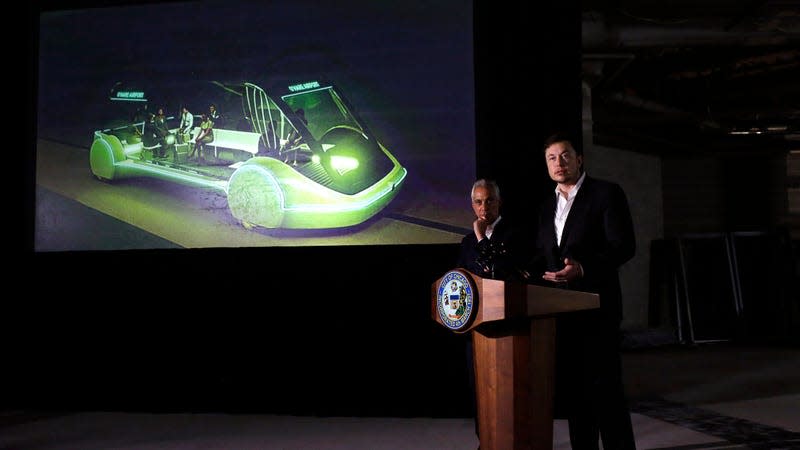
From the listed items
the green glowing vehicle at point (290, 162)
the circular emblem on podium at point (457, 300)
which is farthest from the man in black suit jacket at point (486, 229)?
the green glowing vehicle at point (290, 162)

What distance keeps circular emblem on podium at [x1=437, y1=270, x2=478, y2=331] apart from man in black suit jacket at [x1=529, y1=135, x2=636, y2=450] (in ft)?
1.52

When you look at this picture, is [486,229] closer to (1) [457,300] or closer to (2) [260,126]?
(1) [457,300]

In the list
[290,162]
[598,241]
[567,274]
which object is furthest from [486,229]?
[290,162]

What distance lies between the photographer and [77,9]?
17.1 feet

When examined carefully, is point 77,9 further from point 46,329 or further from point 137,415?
point 137,415

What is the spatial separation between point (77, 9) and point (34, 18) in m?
0.36

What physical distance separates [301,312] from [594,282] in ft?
8.56

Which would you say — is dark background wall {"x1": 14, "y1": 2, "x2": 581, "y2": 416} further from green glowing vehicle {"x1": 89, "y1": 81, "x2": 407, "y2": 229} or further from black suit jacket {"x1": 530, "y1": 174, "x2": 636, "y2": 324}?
black suit jacket {"x1": 530, "y1": 174, "x2": 636, "y2": 324}

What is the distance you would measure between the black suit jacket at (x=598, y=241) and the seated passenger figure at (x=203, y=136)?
9.39 ft

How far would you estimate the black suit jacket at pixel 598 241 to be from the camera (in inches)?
105

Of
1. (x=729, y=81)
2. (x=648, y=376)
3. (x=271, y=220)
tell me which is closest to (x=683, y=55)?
(x=729, y=81)

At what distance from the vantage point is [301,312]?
4.90 metres

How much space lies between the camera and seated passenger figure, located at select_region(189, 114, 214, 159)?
16.1ft

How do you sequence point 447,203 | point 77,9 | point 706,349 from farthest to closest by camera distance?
point 706,349 → point 77,9 → point 447,203
